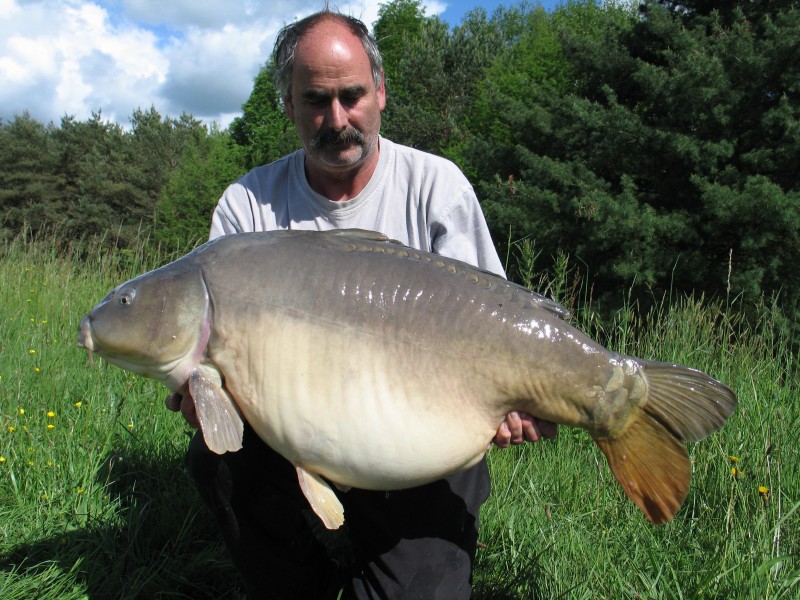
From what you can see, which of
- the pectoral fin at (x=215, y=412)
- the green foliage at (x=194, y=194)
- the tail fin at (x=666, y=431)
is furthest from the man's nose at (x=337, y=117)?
the green foliage at (x=194, y=194)

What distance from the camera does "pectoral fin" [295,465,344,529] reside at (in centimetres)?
146

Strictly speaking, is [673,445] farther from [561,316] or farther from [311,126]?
[311,126]

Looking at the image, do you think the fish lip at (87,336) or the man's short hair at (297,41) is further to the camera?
the man's short hair at (297,41)

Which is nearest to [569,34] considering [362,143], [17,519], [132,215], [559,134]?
[559,134]

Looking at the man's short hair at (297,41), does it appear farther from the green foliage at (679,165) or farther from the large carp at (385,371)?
the green foliage at (679,165)

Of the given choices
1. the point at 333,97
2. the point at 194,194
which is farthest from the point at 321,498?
the point at 194,194

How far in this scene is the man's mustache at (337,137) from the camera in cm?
199

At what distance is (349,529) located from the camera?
188 cm

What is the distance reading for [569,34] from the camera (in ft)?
40.0

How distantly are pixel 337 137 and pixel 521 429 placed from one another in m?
1.02

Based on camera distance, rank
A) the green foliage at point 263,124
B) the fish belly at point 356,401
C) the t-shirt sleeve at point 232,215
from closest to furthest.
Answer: the fish belly at point 356,401
the t-shirt sleeve at point 232,215
the green foliage at point 263,124

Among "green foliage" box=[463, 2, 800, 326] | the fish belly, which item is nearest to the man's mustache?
the fish belly

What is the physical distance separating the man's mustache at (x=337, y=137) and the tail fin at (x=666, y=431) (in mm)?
1061

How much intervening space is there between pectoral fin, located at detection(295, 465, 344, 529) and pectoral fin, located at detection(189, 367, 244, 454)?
0.54 ft
